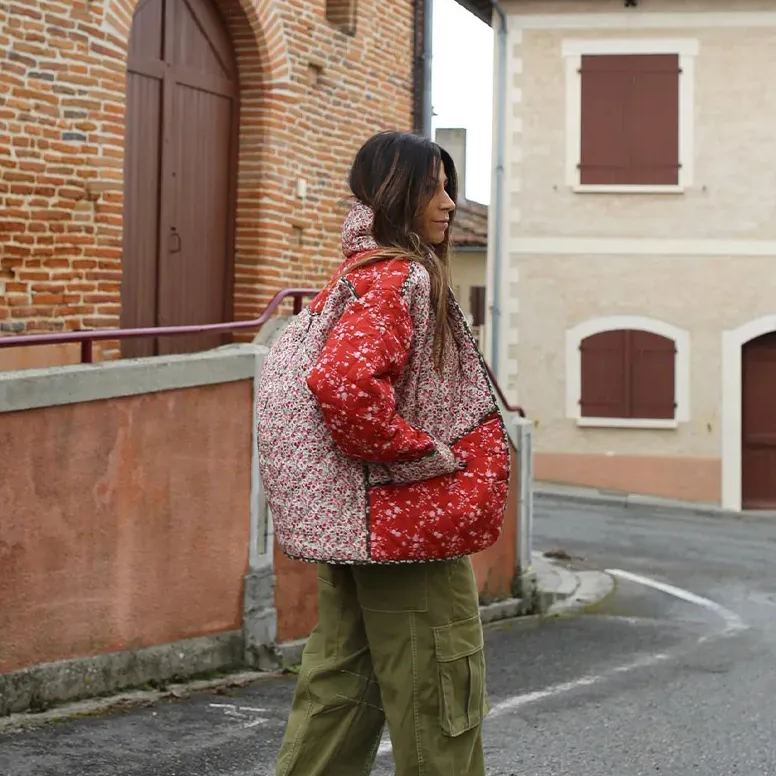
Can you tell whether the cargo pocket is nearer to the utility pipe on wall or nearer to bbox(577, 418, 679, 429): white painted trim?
the utility pipe on wall

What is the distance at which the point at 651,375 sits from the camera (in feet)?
64.6

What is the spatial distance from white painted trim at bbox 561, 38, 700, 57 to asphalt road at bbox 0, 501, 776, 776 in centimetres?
1042

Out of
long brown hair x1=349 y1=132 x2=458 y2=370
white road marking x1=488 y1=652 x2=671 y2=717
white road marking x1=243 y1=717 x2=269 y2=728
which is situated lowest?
white road marking x1=488 y1=652 x2=671 y2=717

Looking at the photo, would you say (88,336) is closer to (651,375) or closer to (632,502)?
(632,502)

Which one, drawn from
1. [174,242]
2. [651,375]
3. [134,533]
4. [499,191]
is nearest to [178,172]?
[174,242]

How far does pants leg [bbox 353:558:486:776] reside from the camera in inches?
129

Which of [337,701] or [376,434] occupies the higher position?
[376,434]

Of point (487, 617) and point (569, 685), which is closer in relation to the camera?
point (569, 685)

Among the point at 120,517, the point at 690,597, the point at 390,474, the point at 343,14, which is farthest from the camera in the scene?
the point at 343,14

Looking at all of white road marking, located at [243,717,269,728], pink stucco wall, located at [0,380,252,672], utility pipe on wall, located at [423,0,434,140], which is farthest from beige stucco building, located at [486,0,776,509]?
white road marking, located at [243,717,269,728]

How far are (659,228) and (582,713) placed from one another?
46.6ft

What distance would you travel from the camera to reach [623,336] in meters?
19.8

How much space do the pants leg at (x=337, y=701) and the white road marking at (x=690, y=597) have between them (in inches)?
258

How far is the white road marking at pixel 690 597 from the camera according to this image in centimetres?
999
